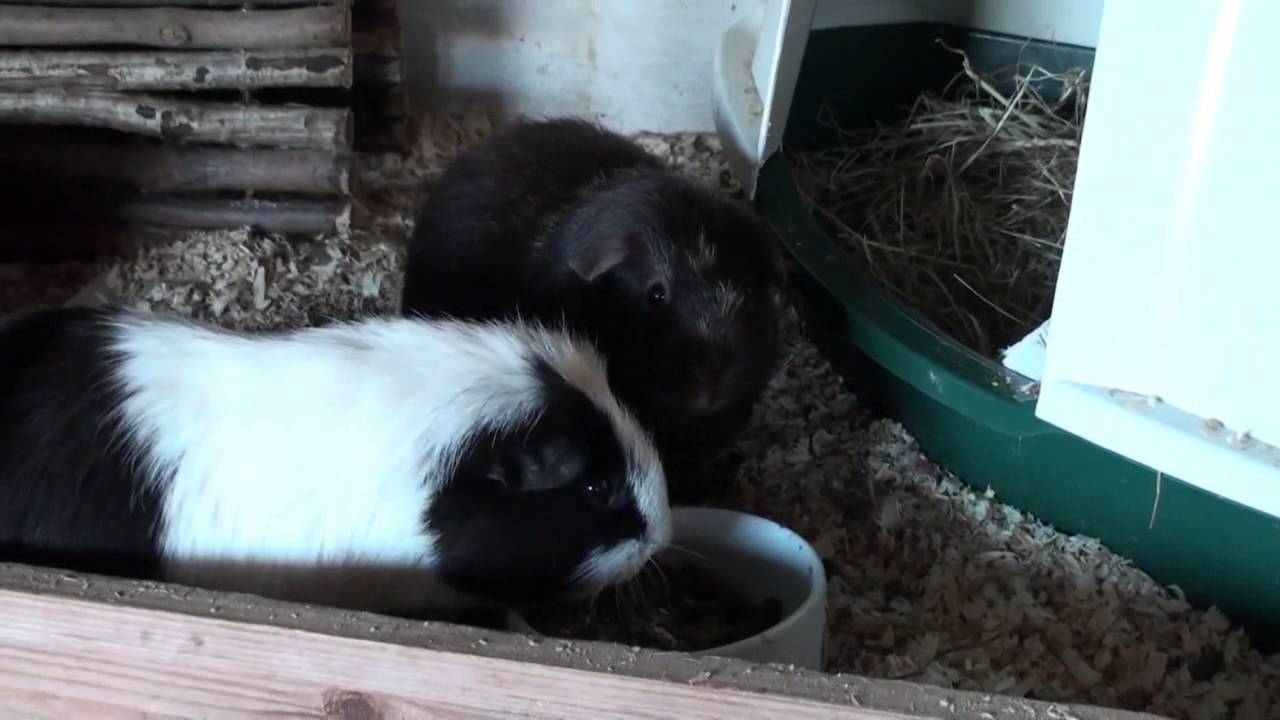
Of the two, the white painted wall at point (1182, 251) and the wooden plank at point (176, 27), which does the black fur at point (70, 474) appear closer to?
the wooden plank at point (176, 27)

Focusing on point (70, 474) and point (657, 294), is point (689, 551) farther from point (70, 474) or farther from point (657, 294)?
point (70, 474)

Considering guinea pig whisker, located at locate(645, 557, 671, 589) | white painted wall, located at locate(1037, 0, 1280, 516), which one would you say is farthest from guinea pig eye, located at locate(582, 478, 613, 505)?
white painted wall, located at locate(1037, 0, 1280, 516)

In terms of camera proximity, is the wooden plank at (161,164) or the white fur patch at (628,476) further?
the wooden plank at (161,164)

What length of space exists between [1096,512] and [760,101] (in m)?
0.94

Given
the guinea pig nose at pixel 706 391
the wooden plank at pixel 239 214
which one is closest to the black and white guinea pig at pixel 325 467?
the guinea pig nose at pixel 706 391

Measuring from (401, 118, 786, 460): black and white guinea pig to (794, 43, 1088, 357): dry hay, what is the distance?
351 millimetres

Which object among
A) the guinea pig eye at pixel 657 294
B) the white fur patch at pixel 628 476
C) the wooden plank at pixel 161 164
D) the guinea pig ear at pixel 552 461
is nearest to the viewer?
the guinea pig ear at pixel 552 461

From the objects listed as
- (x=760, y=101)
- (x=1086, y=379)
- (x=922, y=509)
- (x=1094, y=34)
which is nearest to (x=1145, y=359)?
(x=1086, y=379)

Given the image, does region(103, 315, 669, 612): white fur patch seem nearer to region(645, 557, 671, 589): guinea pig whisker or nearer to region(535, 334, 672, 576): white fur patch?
region(535, 334, 672, 576): white fur patch

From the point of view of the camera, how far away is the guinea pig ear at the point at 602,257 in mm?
1663

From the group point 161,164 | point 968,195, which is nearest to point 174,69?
point 161,164

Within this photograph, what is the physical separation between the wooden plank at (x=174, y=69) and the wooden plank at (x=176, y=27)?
2 centimetres

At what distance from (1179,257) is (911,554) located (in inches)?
29.3

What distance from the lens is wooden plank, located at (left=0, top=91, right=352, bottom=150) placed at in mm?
2047
